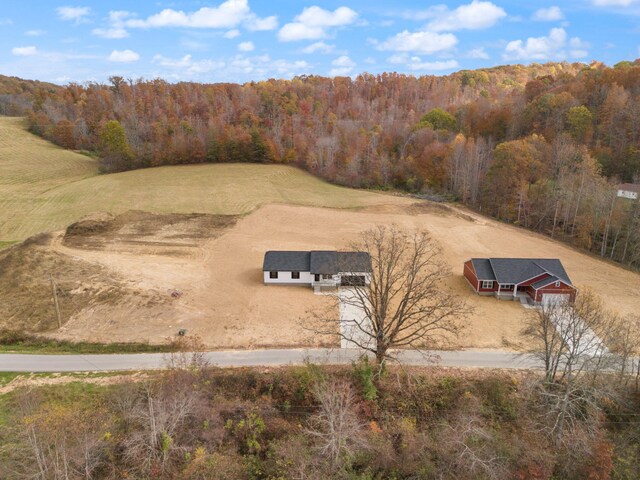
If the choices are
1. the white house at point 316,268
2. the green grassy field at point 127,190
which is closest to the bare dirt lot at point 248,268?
the white house at point 316,268

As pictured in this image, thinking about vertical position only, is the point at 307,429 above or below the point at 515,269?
below

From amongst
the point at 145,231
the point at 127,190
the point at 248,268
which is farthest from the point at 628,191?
the point at 127,190

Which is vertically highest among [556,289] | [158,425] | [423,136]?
[423,136]

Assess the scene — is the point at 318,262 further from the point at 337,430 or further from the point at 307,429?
the point at 337,430

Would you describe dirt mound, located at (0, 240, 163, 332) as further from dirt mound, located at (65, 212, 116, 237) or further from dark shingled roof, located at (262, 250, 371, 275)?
dark shingled roof, located at (262, 250, 371, 275)

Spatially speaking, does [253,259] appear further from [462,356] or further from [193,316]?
[462,356]

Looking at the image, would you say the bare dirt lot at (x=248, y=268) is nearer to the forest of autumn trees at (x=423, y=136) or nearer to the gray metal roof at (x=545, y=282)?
the gray metal roof at (x=545, y=282)

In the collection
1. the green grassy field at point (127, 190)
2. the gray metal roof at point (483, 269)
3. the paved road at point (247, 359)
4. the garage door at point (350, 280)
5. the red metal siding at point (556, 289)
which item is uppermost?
the green grassy field at point (127, 190)

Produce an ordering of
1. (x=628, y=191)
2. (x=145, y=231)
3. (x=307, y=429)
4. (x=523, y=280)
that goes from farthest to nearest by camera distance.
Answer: (x=628, y=191)
(x=145, y=231)
(x=523, y=280)
(x=307, y=429)
